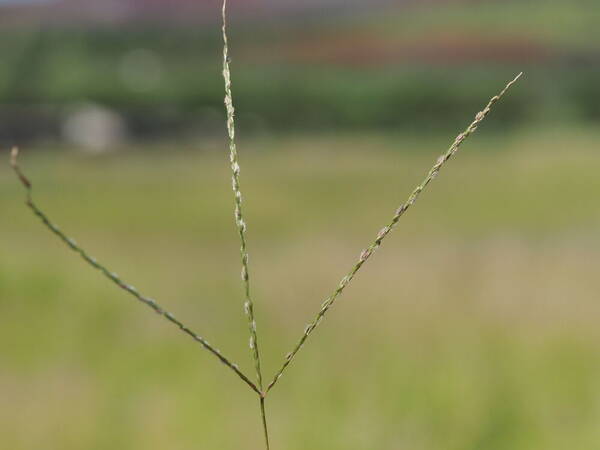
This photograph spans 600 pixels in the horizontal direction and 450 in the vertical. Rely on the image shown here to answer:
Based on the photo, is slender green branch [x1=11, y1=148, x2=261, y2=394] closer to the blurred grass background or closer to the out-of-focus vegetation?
the blurred grass background

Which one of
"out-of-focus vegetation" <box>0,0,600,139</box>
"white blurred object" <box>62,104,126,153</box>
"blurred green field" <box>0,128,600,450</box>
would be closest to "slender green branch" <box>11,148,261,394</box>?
"blurred green field" <box>0,128,600,450</box>

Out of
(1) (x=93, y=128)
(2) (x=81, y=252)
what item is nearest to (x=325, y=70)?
(1) (x=93, y=128)

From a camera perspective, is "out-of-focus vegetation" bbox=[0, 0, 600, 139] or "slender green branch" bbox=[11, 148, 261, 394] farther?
"out-of-focus vegetation" bbox=[0, 0, 600, 139]

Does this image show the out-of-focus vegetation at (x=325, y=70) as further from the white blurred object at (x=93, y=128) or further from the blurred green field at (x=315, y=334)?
the blurred green field at (x=315, y=334)

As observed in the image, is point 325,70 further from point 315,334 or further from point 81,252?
point 81,252

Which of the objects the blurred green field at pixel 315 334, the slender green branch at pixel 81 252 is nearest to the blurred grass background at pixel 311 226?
the blurred green field at pixel 315 334

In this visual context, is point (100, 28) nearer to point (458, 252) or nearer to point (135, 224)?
point (135, 224)

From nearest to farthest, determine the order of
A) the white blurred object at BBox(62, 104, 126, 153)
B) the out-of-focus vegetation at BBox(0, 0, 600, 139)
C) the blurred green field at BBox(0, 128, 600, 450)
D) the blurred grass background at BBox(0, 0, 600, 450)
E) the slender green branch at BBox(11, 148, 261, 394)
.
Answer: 1. the slender green branch at BBox(11, 148, 261, 394)
2. the blurred green field at BBox(0, 128, 600, 450)
3. the blurred grass background at BBox(0, 0, 600, 450)
4. the white blurred object at BBox(62, 104, 126, 153)
5. the out-of-focus vegetation at BBox(0, 0, 600, 139)
